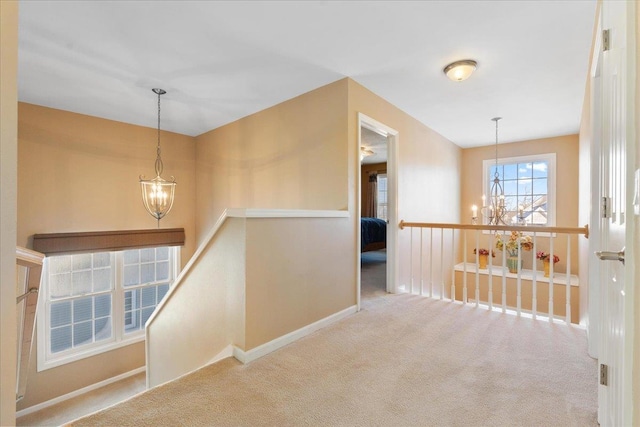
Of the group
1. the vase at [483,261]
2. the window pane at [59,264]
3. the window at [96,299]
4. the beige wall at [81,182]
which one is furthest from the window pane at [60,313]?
the vase at [483,261]

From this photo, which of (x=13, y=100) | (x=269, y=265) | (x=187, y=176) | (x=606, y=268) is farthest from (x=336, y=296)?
(x=187, y=176)

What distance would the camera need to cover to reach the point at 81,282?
4184mm

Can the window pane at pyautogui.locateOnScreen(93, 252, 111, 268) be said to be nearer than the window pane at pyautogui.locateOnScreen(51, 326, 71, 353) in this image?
No

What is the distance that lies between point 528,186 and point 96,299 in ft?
24.7

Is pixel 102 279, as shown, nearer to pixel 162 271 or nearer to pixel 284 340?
pixel 162 271

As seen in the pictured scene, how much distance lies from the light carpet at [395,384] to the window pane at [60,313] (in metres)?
3.57

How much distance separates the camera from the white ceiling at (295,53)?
77.5 inches

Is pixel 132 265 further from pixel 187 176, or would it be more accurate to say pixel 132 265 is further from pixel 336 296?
pixel 336 296

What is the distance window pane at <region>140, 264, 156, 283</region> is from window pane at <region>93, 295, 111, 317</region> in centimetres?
52

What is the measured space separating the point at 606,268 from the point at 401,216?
2.44 metres

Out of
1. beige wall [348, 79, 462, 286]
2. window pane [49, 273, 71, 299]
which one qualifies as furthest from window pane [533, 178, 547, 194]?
window pane [49, 273, 71, 299]

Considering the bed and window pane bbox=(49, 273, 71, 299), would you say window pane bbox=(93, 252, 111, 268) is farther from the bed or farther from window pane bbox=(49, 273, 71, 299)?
the bed

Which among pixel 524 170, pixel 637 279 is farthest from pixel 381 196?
pixel 637 279

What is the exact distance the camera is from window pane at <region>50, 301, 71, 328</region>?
13.0 ft
